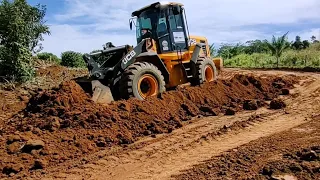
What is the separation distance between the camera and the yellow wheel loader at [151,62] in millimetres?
8688

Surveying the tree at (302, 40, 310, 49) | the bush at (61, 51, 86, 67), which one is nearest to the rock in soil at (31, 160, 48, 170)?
the bush at (61, 51, 86, 67)

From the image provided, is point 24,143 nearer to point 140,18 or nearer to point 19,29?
point 140,18

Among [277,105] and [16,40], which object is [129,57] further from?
[16,40]

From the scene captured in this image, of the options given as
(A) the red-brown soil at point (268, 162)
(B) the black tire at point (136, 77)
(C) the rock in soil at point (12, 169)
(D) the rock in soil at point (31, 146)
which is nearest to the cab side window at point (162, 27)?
(B) the black tire at point (136, 77)

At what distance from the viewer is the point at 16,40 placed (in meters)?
13.9

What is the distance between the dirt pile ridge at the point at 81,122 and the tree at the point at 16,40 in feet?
22.3

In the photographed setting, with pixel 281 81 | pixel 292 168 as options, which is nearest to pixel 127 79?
pixel 292 168

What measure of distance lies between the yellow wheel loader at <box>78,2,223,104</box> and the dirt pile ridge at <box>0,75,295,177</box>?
74 centimetres

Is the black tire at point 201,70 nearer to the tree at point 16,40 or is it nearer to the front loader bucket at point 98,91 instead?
the front loader bucket at point 98,91

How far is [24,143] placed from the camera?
237 inches

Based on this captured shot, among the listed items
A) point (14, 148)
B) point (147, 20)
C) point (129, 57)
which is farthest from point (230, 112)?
point (14, 148)

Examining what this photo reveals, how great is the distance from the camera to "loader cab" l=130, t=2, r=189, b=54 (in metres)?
10.3

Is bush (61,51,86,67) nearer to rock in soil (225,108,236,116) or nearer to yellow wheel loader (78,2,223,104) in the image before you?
yellow wheel loader (78,2,223,104)

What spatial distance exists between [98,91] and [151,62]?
6.88 feet
